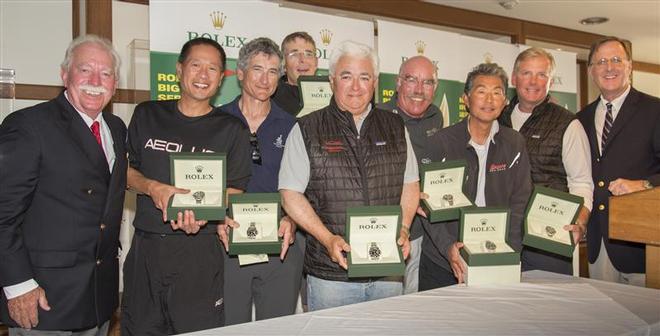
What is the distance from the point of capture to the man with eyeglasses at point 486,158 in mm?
2471

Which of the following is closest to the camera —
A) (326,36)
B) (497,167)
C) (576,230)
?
(576,230)

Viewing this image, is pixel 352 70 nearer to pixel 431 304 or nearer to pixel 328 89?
pixel 328 89

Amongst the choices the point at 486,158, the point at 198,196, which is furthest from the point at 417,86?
the point at 198,196

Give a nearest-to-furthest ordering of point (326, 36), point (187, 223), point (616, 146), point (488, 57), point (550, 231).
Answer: point (187, 223) → point (550, 231) → point (616, 146) → point (326, 36) → point (488, 57)

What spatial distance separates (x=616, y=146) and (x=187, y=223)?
2.28m

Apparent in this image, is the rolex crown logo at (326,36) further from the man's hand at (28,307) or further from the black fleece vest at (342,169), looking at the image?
the man's hand at (28,307)

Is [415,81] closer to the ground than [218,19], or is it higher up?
closer to the ground

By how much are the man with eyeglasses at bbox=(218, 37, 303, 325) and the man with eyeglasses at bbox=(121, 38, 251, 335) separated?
105 mm

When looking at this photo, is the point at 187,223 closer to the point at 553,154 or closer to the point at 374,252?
the point at 374,252

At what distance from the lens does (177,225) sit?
2162 millimetres

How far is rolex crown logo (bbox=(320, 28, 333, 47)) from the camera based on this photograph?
14.1 feet

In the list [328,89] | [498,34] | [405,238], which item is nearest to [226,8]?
[328,89]

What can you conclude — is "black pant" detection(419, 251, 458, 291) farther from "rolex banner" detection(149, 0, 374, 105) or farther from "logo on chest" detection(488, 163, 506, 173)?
"rolex banner" detection(149, 0, 374, 105)

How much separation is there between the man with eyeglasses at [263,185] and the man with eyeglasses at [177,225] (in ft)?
0.34
